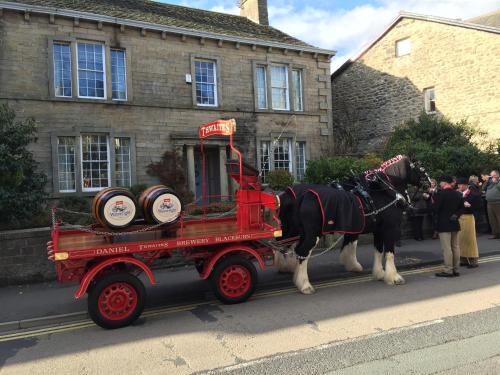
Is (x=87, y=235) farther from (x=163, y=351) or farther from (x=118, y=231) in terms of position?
(x=163, y=351)

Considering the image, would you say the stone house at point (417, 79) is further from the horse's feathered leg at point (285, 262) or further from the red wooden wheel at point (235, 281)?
the red wooden wheel at point (235, 281)

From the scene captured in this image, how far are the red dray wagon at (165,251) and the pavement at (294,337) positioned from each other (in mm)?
336

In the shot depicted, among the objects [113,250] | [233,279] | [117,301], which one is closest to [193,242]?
[233,279]

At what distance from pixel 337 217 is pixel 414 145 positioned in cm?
1111

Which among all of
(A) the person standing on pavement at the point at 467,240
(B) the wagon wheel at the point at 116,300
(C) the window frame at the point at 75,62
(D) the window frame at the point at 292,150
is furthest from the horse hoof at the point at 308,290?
(D) the window frame at the point at 292,150

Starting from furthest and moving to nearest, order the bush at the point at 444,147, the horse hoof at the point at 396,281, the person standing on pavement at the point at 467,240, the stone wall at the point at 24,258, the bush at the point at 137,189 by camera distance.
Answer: the bush at the point at 444,147 → the bush at the point at 137,189 → the person standing on pavement at the point at 467,240 → the stone wall at the point at 24,258 → the horse hoof at the point at 396,281

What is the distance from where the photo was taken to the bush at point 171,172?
52.9 feet

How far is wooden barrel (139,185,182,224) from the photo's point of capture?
20.0ft

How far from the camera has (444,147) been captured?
16547 mm

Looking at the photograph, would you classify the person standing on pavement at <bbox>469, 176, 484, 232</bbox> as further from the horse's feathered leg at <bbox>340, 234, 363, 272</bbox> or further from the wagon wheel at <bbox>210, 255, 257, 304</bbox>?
the wagon wheel at <bbox>210, 255, 257, 304</bbox>

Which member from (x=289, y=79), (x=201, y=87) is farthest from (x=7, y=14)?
(x=289, y=79)

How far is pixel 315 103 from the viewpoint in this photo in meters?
20.0

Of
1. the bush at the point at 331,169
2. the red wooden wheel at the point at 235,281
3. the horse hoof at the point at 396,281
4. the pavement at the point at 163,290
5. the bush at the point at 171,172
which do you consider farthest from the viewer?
the bush at the point at 171,172

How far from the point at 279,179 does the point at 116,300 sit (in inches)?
469
